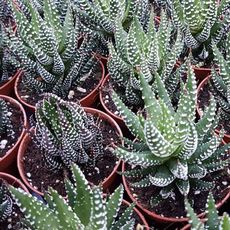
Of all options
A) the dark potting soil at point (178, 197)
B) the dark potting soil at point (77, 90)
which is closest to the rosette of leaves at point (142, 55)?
the dark potting soil at point (77, 90)

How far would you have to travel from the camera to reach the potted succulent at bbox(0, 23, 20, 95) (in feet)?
6.13

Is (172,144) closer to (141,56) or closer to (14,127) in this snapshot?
(141,56)

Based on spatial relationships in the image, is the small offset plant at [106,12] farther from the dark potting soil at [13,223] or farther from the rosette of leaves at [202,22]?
the dark potting soil at [13,223]

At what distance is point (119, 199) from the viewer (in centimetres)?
120

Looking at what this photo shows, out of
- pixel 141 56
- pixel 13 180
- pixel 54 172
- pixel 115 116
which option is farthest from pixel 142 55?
pixel 13 180

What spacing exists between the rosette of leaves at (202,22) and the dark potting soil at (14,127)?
75 cm

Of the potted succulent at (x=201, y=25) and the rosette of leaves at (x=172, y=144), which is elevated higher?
the potted succulent at (x=201, y=25)

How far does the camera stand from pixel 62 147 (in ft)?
5.02

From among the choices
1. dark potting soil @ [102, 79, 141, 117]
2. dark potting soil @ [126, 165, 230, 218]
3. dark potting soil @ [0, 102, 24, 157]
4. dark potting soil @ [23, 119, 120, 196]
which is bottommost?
dark potting soil @ [126, 165, 230, 218]

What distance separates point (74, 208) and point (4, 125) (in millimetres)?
706

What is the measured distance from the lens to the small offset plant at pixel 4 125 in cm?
171

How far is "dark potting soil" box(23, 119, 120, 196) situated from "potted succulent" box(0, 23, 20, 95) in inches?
14.9

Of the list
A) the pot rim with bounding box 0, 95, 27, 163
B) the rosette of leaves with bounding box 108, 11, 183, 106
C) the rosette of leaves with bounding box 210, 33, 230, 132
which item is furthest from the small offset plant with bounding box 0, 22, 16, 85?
the rosette of leaves with bounding box 210, 33, 230, 132

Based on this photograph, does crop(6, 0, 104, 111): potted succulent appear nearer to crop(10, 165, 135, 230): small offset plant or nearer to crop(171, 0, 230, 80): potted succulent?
crop(171, 0, 230, 80): potted succulent
